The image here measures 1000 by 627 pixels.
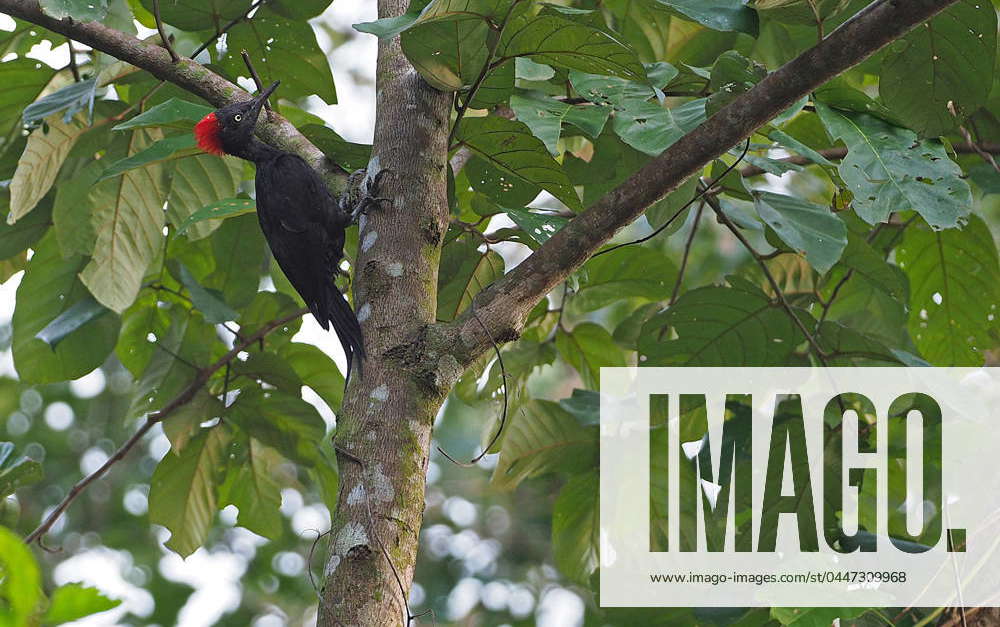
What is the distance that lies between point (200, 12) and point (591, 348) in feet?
4.94

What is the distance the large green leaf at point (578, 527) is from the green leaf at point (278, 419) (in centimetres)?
75

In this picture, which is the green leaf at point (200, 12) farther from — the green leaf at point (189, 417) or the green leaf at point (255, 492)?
the green leaf at point (255, 492)

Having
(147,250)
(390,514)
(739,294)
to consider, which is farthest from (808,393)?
(147,250)

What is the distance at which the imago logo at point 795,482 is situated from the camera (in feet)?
7.48

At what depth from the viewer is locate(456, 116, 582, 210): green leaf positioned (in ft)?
6.90

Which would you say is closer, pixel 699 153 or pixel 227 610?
pixel 699 153

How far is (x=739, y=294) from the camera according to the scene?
2.48 metres

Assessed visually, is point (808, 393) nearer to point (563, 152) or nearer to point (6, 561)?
point (563, 152)

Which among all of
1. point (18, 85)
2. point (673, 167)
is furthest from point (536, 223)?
point (18, 85)

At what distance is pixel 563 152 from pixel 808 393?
0.97m

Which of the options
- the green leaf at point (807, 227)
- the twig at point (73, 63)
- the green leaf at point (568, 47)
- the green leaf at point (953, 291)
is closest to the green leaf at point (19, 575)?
the green leaf at point (568, 47)

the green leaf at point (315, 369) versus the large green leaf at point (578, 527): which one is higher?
the green leaf at point (315, 369)

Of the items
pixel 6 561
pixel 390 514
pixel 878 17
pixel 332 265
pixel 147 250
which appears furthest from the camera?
pixel 332 265

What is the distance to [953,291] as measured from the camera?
2.77 m
